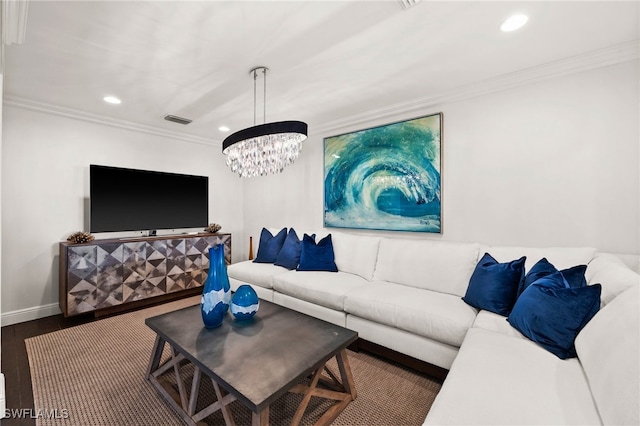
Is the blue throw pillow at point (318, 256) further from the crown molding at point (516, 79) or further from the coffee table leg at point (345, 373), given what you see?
the crown molding at point (516, 79)

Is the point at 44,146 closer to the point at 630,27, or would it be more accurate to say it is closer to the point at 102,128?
the point at 102,128

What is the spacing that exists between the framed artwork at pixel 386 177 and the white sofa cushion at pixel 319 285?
32.3 inches

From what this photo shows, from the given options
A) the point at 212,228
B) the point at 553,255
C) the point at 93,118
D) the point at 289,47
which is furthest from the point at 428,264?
the point at 93,118

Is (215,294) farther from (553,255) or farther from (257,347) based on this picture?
(553,255)

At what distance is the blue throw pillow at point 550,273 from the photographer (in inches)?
63.9

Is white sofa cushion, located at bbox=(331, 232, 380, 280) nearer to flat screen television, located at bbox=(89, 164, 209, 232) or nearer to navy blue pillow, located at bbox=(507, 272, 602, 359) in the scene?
navy blue pillow, located at bbox=(507, 272, 602, 359)

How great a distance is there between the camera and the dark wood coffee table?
50.2 inches

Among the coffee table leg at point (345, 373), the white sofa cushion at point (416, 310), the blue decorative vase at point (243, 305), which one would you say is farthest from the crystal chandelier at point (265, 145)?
the coffee table leg at point (345, 373)

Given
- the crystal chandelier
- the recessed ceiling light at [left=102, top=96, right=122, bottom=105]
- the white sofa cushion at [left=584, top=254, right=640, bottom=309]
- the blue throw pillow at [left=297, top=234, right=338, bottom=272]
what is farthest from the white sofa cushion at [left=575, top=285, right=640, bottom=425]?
the recessed ceiling light at [left=102, top=96, right=122, bottom=105]

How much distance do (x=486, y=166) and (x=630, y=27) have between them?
4.01 ft

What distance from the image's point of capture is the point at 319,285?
2.70m

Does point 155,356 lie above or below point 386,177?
below

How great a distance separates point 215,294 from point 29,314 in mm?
2927

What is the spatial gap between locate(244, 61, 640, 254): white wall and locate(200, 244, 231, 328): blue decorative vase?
2.14 meters
